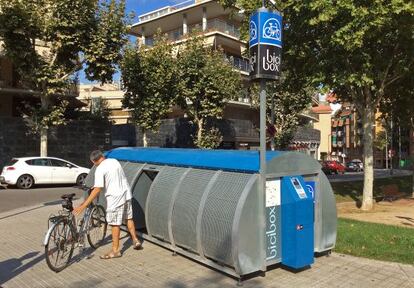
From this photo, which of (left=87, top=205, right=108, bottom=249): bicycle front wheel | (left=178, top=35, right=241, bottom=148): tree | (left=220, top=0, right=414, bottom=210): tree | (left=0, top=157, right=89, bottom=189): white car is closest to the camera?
(left=87, top=205, right=108, bottom=249): bicycle front wheel

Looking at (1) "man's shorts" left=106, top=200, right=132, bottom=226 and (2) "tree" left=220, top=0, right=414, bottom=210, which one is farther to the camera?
(2) "tree" left=220, top=0, right=414, bottom=210

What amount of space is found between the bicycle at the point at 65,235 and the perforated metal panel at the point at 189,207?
139 cm

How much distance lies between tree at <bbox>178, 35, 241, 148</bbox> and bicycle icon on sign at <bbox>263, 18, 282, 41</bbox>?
21889 millimetres

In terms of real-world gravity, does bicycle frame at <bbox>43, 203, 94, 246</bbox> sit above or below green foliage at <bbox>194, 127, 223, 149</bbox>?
below

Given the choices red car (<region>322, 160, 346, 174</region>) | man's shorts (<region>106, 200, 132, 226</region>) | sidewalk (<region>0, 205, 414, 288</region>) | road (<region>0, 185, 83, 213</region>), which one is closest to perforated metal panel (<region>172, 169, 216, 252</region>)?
sidewalk (<region>0, 205, 414, 288</region>)

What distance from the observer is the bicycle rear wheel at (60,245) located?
6365 millimetres

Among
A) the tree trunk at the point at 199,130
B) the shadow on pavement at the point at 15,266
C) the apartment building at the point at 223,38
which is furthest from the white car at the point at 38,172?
the apartment building at the point at 223,38

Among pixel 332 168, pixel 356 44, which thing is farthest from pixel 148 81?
pixel 332 168

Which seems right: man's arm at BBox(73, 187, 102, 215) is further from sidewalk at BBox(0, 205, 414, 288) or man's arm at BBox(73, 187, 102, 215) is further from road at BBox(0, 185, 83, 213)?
road at BBox(0, 185, 83, 213)

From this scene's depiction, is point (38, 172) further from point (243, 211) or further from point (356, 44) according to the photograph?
point (243, 211)

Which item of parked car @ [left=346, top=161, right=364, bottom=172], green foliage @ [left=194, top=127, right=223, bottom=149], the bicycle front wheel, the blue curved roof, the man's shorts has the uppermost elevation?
green foliage @ [left=194, top=127, right=223, bottom=149]

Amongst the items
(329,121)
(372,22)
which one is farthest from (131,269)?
(329,121)

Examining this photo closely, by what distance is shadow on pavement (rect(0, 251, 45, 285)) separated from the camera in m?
6.27

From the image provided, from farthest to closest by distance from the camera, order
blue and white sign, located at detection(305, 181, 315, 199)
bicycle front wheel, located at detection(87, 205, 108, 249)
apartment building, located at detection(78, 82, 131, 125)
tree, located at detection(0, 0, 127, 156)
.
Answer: apartment building, located at detection(78, 82, 131, 125), tree, located at detection(0, 0, 127, 156), bicycle front wheel, located at detection(87, 205, 108, 249), blue and white sign, located at detection(305, 181, 315, 199)
